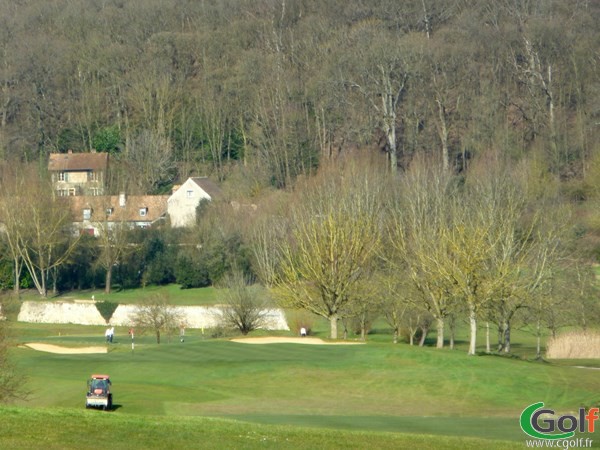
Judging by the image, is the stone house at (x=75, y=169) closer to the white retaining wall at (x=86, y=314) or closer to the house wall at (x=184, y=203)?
the house wall at (x=184, y=203)

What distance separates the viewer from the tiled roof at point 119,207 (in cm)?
10056

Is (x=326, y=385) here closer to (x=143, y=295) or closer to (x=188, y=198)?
(x=143, y=295)

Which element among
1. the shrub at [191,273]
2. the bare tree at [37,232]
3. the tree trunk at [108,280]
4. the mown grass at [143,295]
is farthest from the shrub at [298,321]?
the bare tree at [37,232]

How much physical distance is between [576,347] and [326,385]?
18.4 meters

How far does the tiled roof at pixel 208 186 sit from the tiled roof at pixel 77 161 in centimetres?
1181

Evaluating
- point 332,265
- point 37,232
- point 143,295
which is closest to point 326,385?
point 332,265

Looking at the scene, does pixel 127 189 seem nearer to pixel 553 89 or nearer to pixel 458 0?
pixel 553 89

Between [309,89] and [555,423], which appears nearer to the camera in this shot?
[555,423]

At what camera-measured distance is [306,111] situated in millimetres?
115062

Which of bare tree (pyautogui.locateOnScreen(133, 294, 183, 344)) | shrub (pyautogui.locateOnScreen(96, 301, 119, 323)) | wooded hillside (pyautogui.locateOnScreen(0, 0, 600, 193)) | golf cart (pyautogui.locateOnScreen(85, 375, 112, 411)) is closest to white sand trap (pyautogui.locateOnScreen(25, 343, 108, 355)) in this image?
bare tree (pyautogui.locateOnScreen(133, 294, 183, 344))

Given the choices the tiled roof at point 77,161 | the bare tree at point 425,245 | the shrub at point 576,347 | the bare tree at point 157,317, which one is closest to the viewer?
the bare tree at point 425,245

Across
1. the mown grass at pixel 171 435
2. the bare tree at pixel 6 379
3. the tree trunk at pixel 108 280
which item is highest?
the tree trunk at pixel 108 280

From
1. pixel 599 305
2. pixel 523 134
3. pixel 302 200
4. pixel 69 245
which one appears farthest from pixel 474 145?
pixel 599 305

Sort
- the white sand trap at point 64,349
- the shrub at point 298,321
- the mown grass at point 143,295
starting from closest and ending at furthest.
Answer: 1. the white sand trap at point 64,349
2. the shrub at point 298,321
3. the mown grass at point 143,295
